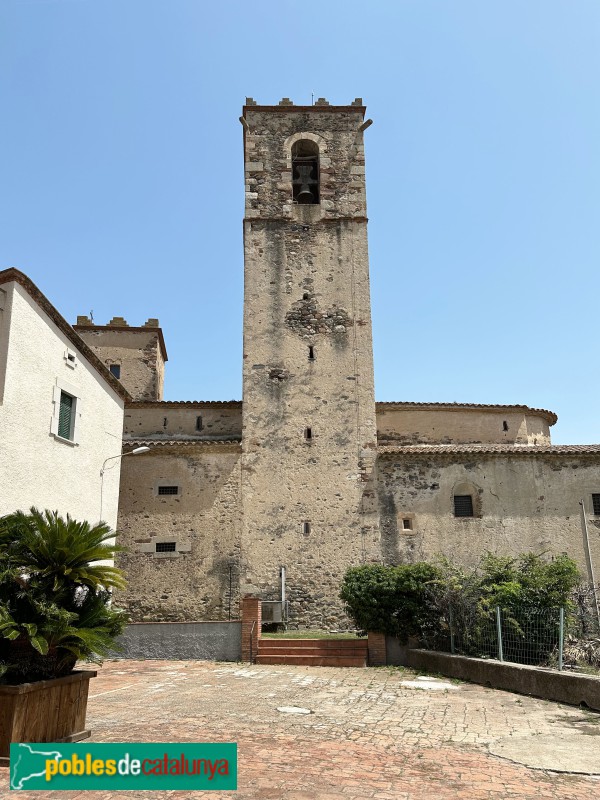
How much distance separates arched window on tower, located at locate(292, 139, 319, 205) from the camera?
23.5 m

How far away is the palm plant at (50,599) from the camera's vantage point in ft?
20.0

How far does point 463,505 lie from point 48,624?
16542 mm

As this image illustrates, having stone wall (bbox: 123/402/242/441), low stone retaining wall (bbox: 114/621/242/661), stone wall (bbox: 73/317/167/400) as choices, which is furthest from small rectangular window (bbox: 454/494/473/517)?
stone wall (bbox: 73/317/167/400)

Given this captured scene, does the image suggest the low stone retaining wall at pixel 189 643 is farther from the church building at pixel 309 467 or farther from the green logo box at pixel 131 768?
the green logo box at pixel 131 768

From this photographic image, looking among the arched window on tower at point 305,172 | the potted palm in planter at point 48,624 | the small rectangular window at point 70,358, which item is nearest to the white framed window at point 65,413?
the small rectangular window at point 70,358

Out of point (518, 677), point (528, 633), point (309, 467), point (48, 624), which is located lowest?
point (518, 677)

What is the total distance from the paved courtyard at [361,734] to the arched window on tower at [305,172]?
1693cm

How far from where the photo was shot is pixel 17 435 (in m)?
12.7

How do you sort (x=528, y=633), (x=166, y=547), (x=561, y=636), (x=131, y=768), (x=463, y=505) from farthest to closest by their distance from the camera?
(x=463, y=505), (x=166, y=547), (x=528, y=633), (x=561, y=636), (x=131, y=768)

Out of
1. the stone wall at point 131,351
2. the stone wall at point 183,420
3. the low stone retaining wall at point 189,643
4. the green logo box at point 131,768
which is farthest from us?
the stone wall at point 131,351

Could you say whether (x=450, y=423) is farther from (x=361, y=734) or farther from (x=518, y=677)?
(x=361, y=734)

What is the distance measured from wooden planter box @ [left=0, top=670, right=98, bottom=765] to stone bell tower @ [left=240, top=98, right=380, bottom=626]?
42.4 ft

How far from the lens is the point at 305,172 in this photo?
23.7 meters

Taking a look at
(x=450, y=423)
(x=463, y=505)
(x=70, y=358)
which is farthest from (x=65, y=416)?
(x=450, y=423)
